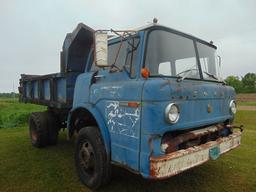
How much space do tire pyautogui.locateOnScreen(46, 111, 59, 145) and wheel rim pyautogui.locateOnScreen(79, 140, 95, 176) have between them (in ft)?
8.37

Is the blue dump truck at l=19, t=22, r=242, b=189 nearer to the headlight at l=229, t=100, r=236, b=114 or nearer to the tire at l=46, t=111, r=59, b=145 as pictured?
the headlight at l=229, t=100, r=236, b=114

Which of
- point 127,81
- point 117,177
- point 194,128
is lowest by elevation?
point 117,177

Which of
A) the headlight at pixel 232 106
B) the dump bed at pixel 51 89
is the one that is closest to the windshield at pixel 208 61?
the headlight at pixel 232 106

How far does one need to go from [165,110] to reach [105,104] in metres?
1.07

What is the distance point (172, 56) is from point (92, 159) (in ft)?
6.57

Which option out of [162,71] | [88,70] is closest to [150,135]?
[162,71]

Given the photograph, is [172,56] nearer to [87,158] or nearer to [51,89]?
[87,158]

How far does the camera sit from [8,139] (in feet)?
26.1

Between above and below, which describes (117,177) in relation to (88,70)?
below

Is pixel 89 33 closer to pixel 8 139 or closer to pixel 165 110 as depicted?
pixel 165 110

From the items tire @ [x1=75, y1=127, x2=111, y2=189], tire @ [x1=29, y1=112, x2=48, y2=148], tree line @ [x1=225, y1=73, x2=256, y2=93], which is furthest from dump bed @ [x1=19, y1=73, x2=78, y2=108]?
tree line @ [x1=225, y1=73, x2=256, y2=93]

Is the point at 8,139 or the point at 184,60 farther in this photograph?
the point at 8,139

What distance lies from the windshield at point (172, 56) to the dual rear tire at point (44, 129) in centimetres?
408

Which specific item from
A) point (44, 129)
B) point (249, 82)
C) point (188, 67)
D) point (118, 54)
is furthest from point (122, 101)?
point (249, 82)
